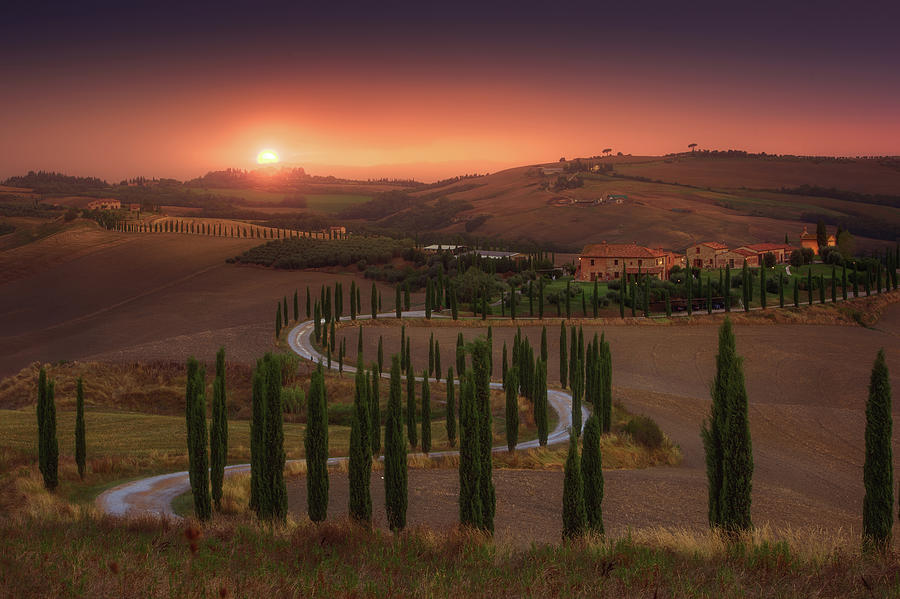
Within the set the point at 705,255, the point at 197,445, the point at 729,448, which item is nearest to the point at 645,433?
the point at 729,448

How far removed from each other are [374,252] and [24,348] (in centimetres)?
5453

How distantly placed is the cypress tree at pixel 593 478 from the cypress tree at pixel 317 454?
6503 millimetres

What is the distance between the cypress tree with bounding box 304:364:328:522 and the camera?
17891mm

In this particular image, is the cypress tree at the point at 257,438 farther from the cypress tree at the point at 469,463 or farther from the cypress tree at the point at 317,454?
the cypress tree at the point at 469,463

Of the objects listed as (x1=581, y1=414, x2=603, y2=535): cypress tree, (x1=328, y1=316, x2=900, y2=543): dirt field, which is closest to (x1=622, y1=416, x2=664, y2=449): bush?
(x1=328, y1=316, x2=900, y2=543): dirt field

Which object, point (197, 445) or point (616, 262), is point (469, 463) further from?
point (616, 262)

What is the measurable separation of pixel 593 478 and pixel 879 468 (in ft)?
20.2

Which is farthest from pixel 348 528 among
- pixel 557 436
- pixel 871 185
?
pixel 871 185

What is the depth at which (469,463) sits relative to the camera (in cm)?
1712

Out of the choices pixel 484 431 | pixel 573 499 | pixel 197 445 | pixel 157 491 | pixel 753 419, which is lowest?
pixel 753 419

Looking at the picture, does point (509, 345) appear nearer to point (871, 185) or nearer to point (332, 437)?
point (332, 437)

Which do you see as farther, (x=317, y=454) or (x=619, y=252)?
(x=619, y=252)

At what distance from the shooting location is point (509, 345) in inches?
2343

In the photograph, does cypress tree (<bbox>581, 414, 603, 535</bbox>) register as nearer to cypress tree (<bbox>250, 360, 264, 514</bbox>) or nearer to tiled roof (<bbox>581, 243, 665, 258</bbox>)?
cypress tree (<bbox>250, 360, 264, 514</bbox>)
